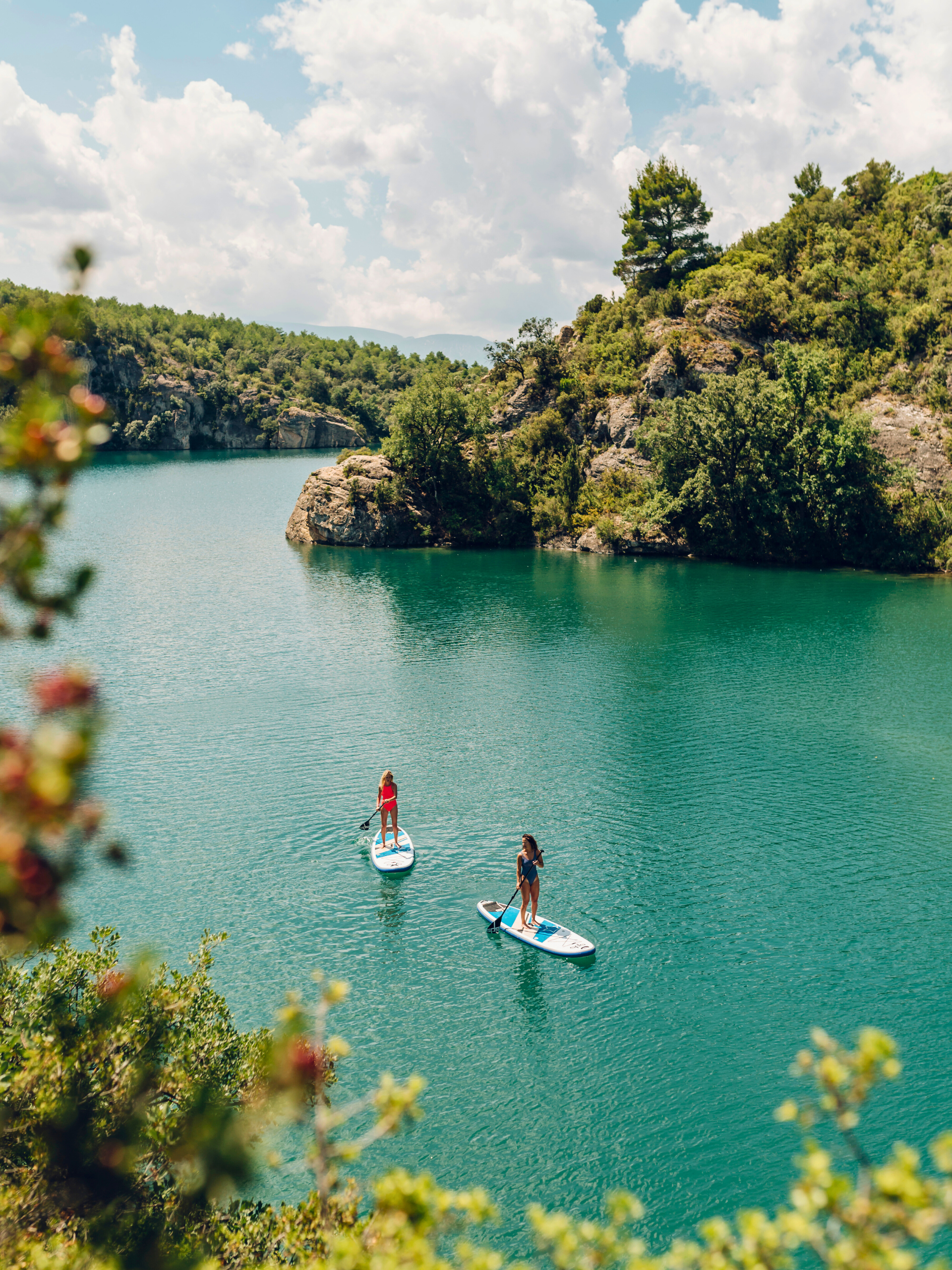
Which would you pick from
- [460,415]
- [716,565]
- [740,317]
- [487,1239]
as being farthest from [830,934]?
[740,317]

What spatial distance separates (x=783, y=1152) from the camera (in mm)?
13969

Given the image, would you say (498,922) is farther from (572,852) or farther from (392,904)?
(572,852)

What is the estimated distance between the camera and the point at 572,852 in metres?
23.8

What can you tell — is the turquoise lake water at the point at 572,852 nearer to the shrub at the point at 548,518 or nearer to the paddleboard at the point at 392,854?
the paddleboard at the point at 392,854

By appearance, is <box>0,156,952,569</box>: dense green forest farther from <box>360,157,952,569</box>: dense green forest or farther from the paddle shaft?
the paddle shaft

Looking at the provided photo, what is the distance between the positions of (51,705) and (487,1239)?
1282cm

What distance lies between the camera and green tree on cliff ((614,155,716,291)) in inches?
3398

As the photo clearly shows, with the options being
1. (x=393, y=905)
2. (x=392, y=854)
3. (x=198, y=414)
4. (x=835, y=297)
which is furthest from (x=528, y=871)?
(x=198, y=414)

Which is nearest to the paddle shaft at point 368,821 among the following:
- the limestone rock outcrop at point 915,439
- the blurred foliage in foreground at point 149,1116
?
the blurred foliage in foreground at point 149,1116

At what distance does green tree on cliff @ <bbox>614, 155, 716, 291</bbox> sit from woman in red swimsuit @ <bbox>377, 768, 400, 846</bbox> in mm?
79412

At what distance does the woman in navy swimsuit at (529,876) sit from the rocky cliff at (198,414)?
152975 millimetres

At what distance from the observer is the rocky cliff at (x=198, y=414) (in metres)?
160

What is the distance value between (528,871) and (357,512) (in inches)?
2217

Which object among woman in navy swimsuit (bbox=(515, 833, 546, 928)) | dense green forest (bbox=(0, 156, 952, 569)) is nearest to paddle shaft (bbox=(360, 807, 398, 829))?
woman in navy swimsuit (bbox=(515, 833, 546, 928))
